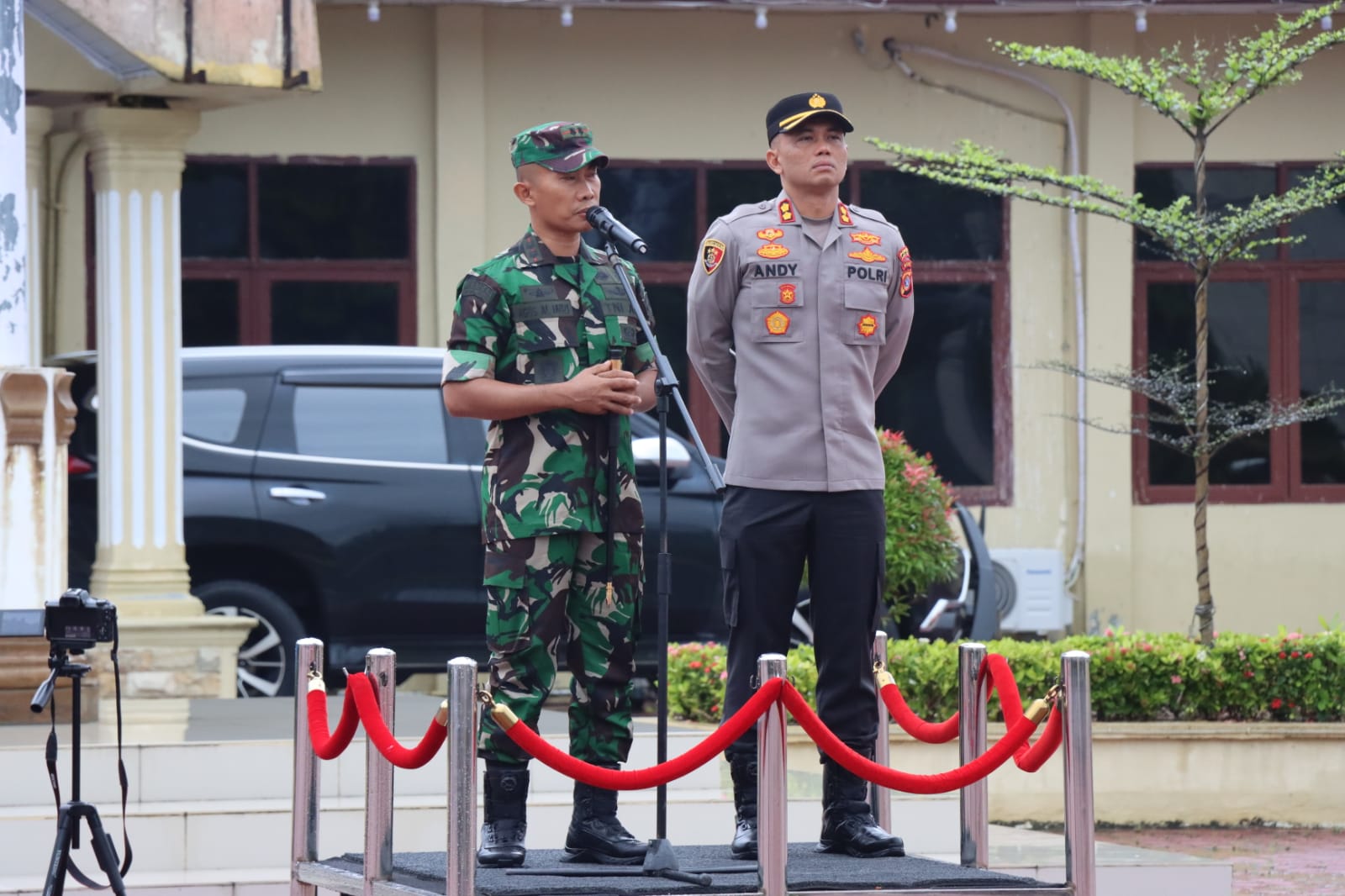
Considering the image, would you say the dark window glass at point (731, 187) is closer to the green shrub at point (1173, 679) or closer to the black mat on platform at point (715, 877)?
the green shrub at point (1173, 679)

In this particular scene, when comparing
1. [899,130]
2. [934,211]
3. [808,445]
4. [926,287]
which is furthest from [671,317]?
[808,445]

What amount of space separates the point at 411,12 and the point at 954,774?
11.6 m

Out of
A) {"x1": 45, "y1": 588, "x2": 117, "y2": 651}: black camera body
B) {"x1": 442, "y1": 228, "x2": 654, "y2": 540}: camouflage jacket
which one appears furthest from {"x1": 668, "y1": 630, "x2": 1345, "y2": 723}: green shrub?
{"x1": 442, "y1": 228, "x2": 654, "y2": 540}: camouflage jacket

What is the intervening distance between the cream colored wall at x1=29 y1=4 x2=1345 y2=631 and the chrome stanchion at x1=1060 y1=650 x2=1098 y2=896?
35.3ft

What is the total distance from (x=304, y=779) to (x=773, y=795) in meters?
1.39

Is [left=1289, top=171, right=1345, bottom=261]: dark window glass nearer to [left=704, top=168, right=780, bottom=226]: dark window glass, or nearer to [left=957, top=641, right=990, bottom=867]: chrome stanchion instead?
[left=704, top=168, right=780, bottom=226]: dark window glass

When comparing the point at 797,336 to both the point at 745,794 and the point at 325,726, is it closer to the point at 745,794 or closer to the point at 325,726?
the point at 745,794

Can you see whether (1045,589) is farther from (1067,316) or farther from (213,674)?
(213,674)

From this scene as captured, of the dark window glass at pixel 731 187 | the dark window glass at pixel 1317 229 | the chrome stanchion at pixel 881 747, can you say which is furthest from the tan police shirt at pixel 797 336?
the dark window glass at pixel 1317 229

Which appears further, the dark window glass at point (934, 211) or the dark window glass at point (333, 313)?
the dark window glass at point (934, 211)

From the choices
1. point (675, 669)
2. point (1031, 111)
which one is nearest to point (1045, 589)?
point (1031, 111)

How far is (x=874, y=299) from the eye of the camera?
5.92 metres

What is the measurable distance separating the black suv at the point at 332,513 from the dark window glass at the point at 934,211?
4996 millimetres

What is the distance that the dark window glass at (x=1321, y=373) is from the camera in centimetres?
1684
